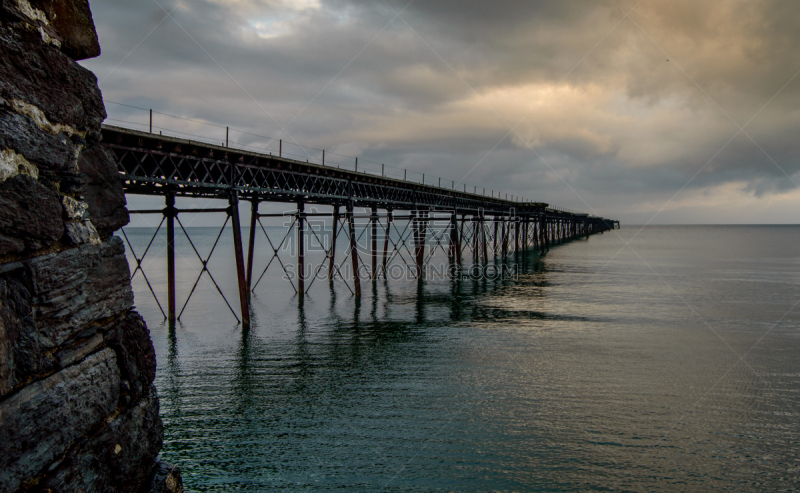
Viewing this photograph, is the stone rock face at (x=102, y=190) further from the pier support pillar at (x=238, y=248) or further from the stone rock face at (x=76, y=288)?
the pier support pillar at (x=238, y=248)

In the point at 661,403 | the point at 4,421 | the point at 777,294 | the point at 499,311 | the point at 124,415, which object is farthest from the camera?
the point at 777,294

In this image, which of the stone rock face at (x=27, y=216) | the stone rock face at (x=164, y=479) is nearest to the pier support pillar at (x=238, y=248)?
the stone rock face at (x=164, y=479)

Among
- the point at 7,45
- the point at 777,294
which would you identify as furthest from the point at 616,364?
the point at 777,294

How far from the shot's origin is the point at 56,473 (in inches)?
82.7

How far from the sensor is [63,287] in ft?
7.23

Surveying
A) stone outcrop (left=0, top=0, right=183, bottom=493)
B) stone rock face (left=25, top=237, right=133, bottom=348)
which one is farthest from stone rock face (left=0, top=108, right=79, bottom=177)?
stone rock face (left=25, top=237, right=133, bottom=348)

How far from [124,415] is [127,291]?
0.70 metres

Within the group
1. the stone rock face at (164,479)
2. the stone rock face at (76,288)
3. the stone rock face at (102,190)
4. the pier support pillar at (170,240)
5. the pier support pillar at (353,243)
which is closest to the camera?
the stone rock face at (76,288)

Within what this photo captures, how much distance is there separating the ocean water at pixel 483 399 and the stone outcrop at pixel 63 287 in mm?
4920

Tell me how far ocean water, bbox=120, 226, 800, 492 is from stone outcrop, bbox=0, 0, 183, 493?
194 inches

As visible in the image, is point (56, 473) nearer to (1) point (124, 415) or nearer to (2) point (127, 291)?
(1) point (124, 415)

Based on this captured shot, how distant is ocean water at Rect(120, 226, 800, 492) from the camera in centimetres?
711

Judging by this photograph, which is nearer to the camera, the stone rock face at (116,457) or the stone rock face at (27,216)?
the stone rock face at (27,216)

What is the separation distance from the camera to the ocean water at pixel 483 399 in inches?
280
